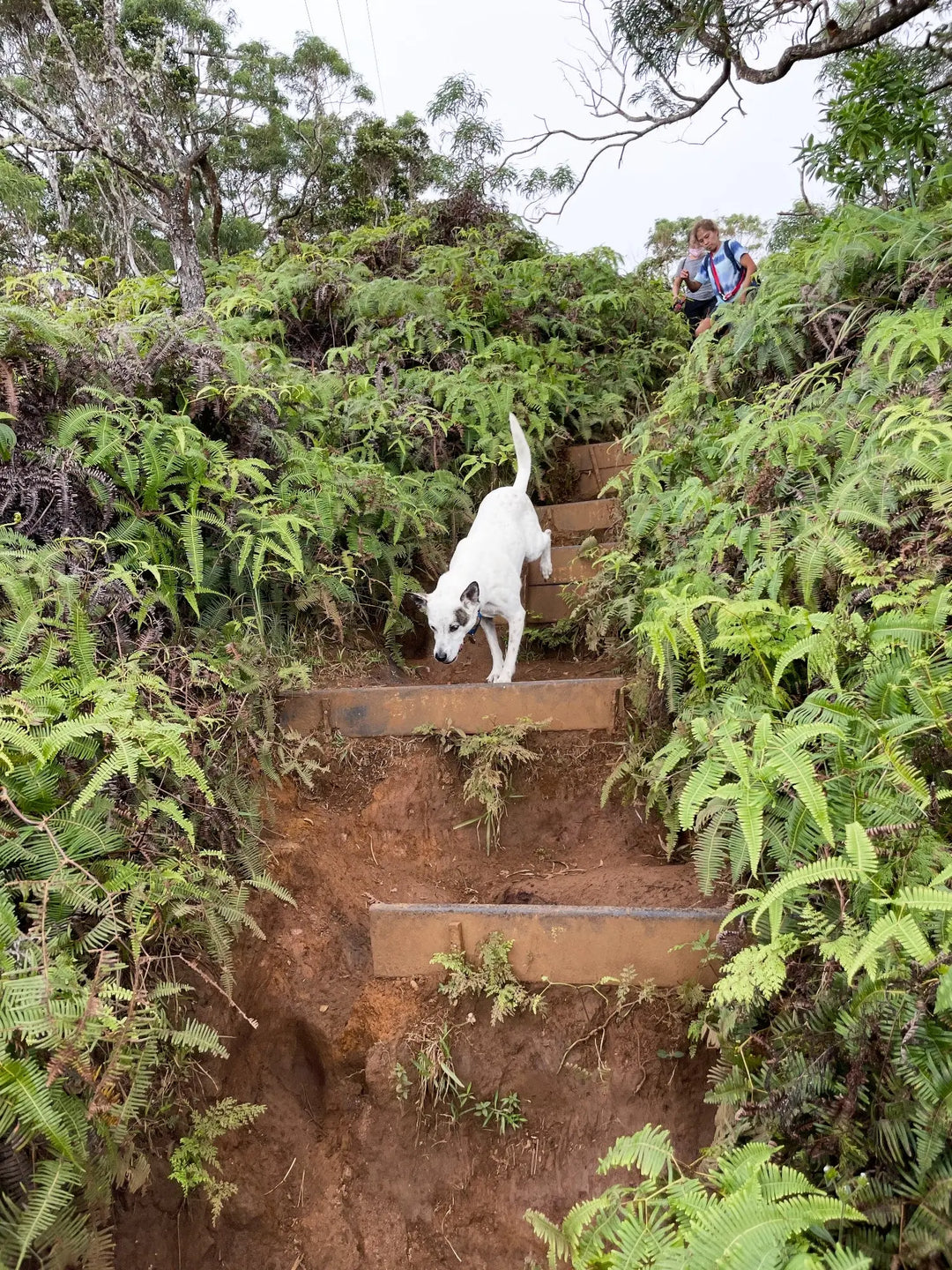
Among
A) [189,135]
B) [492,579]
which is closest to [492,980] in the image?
[492,579]

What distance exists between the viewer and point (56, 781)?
9.38 feet

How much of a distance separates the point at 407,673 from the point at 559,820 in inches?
66.1

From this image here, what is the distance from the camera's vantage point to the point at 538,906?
3.33 m

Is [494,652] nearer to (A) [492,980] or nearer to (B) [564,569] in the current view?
(B) [564,569]

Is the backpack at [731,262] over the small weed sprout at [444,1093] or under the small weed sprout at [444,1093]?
over

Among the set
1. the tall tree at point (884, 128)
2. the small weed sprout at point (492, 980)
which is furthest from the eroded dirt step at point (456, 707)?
the tall tree at point (884, 128)

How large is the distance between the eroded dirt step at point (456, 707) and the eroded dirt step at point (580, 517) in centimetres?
257

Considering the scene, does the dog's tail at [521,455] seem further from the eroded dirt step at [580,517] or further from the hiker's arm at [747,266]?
the hiker's arm at [747,266]

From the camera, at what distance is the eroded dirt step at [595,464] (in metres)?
7.27

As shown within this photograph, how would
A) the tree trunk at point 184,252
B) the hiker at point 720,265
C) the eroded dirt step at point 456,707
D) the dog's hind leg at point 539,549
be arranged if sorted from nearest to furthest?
the eroded dirt step at point 456,707, the dog's hind leg at point 539,549, the tree trunk at point 184,252, the hiker at point 720,265

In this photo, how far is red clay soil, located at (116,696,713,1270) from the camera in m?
2.91

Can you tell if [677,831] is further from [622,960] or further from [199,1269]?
[199,1269]

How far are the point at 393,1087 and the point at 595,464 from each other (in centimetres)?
573

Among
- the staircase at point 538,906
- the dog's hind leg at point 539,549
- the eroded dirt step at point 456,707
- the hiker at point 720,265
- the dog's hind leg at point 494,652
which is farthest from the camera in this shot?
the hiker at point 720,265
